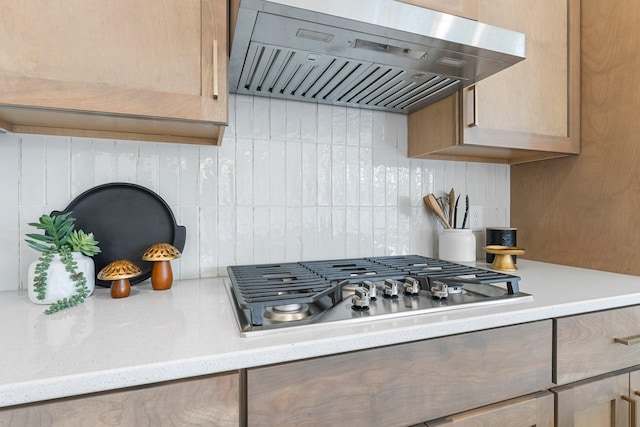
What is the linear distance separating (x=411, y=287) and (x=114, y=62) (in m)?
0.88

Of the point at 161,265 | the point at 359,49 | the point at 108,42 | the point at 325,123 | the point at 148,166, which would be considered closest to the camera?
the point at 108,42

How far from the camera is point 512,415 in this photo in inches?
30.8

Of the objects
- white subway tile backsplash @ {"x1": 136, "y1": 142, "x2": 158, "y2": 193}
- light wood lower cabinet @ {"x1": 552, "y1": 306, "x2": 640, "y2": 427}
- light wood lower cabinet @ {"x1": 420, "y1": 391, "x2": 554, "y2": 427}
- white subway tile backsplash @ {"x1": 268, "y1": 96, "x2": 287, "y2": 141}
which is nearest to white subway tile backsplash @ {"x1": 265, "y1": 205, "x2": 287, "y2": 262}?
white subway tile backsplash @ {"x1": 268, "y1": 96, "x2": 287, "y2": 141}

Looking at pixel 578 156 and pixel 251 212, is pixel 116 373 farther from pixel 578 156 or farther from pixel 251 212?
pixel 578 156

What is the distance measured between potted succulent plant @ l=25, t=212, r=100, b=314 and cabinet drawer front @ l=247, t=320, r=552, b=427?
1.84ft

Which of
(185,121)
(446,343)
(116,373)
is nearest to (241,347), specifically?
(116,373)

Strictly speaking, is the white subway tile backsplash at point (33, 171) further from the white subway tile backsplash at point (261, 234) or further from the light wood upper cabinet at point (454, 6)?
the light wood upper cabinet at point (454, 6)

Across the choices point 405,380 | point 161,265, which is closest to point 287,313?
point 405,380

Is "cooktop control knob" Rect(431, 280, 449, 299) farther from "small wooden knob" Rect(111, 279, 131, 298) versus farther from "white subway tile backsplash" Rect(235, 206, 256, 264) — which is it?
"small wooden knob" Rect(111, 279, 131, 298)

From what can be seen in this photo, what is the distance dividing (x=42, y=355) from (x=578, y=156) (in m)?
1.73

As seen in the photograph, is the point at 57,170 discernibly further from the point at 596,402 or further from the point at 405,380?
the point at 596,402

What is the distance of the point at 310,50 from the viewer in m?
0.91

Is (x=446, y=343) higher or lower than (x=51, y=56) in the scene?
lower

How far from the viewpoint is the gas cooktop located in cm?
71
